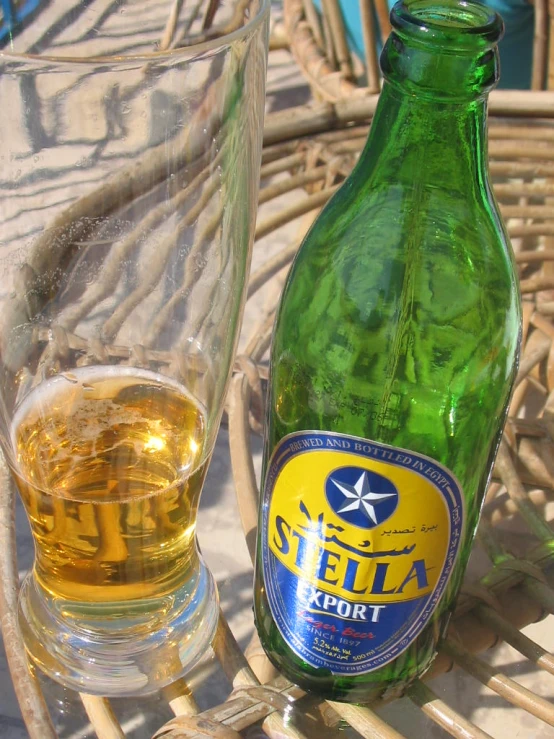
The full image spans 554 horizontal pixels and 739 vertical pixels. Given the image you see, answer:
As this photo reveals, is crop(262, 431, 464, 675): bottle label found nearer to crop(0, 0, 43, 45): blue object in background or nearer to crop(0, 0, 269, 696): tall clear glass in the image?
crop(0, 0, 269, 696): tall clear glass

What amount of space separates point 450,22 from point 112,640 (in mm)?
422

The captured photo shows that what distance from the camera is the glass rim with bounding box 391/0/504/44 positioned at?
Result: 0.48m

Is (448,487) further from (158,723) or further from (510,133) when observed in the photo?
A: (510,133)

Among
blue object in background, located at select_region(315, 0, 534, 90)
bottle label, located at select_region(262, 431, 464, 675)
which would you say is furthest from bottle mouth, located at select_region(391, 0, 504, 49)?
blue object in background, located at select_region(315, 0, 534, 90)

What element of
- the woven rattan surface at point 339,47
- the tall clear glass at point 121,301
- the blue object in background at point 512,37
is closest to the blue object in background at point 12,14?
the tall clear glass at point 121,301

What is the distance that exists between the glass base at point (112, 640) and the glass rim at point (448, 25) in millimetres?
377

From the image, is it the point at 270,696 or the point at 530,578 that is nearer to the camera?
the point at 270,696

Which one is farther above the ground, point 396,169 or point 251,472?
point 396,169

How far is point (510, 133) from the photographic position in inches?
37.0

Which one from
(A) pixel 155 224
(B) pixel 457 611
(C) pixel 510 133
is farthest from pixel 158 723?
(C) pixel 510 133

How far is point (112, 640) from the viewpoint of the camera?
0.61m

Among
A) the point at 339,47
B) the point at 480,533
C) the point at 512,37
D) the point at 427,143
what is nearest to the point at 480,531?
the point at 480,533

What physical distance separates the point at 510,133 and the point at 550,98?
0.05 m

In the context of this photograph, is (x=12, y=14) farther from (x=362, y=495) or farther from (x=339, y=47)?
(x=339, y=47)
